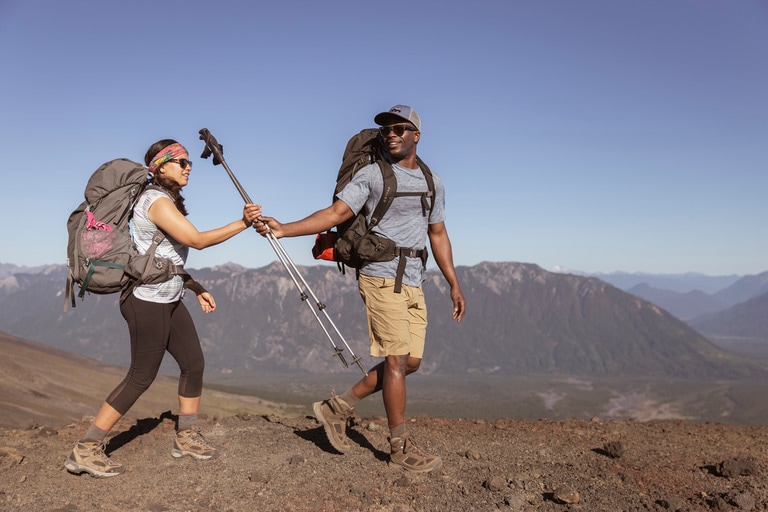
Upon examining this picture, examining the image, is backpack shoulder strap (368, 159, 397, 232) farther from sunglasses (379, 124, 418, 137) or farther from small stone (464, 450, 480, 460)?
small stone (464, 450, 480, 460)

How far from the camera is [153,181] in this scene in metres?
6.91

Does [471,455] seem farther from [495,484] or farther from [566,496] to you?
[566,496]

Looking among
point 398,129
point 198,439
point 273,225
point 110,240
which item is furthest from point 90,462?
point 398,129

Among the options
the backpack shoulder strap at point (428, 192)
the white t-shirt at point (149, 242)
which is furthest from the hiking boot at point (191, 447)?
the backpack shoulder strap at point (428, 192)

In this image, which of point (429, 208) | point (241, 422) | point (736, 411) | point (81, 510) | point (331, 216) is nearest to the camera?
point (81, 510)

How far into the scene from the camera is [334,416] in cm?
733

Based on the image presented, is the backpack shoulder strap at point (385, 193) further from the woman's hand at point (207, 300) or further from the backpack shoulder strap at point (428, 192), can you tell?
the woman's hand at point (207, 300)

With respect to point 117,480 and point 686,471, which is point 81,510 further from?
point 686,471

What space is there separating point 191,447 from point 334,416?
1.76 metres

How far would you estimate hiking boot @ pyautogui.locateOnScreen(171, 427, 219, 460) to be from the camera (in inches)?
290

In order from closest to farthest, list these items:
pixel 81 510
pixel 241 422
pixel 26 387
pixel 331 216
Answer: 1. pixel 81 510
2. pixel 331 216
3. pixel 241 422
4. pixel 26 387

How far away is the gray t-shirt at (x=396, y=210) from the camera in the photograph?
6.62 meters

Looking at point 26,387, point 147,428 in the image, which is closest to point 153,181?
point 147,428

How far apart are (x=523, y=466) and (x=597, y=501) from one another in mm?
1300
